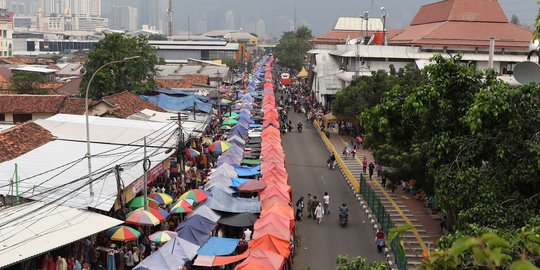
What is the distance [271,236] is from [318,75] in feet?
136

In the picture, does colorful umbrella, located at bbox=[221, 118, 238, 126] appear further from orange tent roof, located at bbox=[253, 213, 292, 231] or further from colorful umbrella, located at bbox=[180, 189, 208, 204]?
orange tent roof, located at bbox=[253, 213, 292, 231]

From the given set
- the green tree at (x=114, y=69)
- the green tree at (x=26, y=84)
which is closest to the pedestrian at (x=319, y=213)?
the green tree at (x=114, y=69)

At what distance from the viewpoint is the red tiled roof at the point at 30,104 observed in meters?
31.1

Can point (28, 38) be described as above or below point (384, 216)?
above

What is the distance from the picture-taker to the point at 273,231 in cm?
1552

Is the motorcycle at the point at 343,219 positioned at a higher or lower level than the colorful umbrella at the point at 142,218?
lower

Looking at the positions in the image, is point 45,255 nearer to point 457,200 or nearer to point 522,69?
point 457,200

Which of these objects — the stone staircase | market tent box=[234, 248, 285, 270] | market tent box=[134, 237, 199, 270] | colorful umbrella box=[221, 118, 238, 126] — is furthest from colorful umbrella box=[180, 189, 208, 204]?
colorful umbrella box=[221, 118, 238, 126]

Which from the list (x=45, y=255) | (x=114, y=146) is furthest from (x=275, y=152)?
(x=45, y=255)

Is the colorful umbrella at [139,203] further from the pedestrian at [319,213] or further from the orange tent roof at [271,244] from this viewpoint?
the pedestrian at [319,213]

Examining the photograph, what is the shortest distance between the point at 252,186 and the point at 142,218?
521cm

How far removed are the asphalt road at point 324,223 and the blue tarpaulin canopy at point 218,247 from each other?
2018 mm

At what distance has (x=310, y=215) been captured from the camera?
21.4m

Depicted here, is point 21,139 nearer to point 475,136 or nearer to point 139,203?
point 139,203
